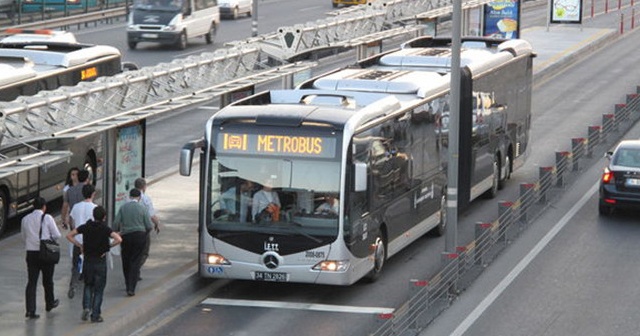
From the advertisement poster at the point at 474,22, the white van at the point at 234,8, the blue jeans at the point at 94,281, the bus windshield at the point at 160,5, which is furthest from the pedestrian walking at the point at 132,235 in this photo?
the white van at the point at 234,8

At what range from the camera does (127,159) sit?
24.6 m

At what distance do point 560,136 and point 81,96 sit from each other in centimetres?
1901

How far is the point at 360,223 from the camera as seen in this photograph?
872 inches

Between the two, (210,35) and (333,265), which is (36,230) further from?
(210,35)

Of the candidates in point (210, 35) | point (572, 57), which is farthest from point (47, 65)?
point (210, 35)

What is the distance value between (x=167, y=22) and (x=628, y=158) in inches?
1274

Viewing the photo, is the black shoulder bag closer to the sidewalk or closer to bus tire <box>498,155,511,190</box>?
the sidewalk

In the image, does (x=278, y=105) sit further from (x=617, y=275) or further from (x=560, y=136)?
(x=560, y=136)

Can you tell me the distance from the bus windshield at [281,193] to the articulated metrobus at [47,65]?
262 inches

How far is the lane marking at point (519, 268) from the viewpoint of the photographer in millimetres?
21047

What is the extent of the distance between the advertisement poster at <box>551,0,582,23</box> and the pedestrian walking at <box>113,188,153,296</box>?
47.3 metres

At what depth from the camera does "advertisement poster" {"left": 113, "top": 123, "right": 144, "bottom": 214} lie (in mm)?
24266

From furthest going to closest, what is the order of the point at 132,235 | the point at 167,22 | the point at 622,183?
the point at 167,22 < the point at 622,183 < the point at 132,235

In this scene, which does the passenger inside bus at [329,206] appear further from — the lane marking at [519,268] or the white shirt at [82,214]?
the white shirt at [82,214]
